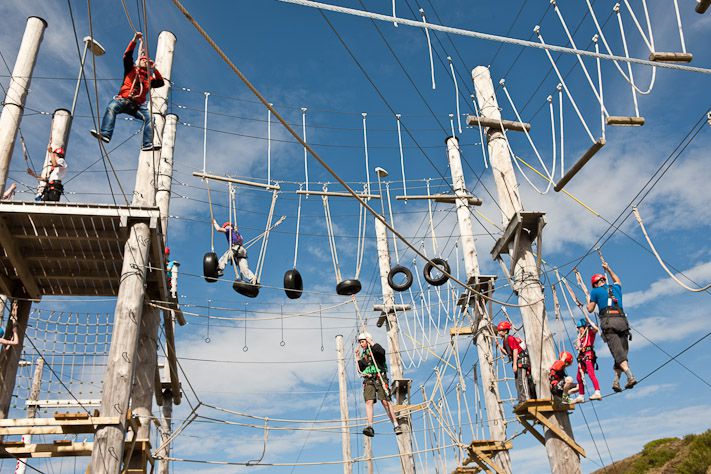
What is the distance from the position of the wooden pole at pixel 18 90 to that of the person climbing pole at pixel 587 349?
800 centimetres

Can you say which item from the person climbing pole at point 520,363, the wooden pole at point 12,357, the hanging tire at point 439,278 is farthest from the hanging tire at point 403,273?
the wooden pole at point 12,357

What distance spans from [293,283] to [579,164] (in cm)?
548

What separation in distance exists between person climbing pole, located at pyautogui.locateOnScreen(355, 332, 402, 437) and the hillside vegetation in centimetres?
738

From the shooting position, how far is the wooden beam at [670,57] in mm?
5174

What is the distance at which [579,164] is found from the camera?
6.49 metres

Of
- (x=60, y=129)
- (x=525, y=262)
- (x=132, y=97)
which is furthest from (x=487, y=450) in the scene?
(x=60, y=129)

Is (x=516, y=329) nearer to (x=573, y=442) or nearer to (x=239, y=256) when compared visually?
(x=573, y=442)

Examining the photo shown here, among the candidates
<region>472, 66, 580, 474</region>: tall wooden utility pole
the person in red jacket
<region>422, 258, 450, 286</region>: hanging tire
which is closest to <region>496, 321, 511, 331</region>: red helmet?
<region>472, 66, 580, 474</region>: tall wooden utility pole

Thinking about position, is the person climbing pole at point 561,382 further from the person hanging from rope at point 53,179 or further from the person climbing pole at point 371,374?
the person hanging from rope at point 53,179

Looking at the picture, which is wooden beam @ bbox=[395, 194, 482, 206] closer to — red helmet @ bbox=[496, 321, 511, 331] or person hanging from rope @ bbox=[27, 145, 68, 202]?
red helmet @ bbox=[496, 321, 511, 331]

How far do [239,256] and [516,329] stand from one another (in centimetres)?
489

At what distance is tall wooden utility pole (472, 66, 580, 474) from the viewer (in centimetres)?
648

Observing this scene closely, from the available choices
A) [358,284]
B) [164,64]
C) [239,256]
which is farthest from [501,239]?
[164,64]

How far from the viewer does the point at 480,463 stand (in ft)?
32.9
